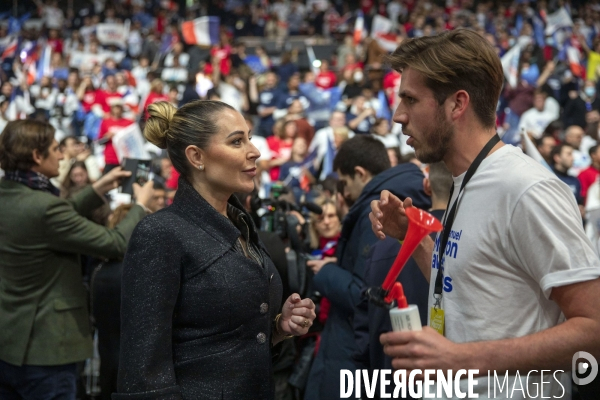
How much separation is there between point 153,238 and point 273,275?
46 cm

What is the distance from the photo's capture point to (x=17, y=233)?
3291 millimetres

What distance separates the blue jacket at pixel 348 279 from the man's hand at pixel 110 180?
45.3 inches

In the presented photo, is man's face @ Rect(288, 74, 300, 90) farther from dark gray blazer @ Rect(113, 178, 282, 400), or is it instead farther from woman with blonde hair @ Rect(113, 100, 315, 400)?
dark gray blazer @ Rect(113, 178, 282, 400)

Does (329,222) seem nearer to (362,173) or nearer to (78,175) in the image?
(362,173)

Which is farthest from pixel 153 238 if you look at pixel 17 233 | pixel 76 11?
pixel 76 11

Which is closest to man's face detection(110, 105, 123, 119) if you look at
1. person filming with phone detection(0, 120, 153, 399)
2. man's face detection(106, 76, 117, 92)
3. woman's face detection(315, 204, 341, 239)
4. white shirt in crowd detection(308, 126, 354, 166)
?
man's face detection(106, 76, 117, 92)

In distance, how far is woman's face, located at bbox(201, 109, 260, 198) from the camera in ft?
7.64

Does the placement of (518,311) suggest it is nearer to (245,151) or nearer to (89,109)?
(245,151)

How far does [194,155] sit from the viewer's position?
2336 mm

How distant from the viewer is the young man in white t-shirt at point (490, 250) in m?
1.62

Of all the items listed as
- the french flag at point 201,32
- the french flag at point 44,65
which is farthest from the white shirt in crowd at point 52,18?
the french flag at point 201,32

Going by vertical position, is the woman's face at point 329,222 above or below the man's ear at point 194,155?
below

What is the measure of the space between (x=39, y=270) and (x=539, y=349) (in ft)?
8.10

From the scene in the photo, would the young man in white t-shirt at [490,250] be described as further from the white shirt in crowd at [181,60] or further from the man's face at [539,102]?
the white shirt in crowd at [181,60]
